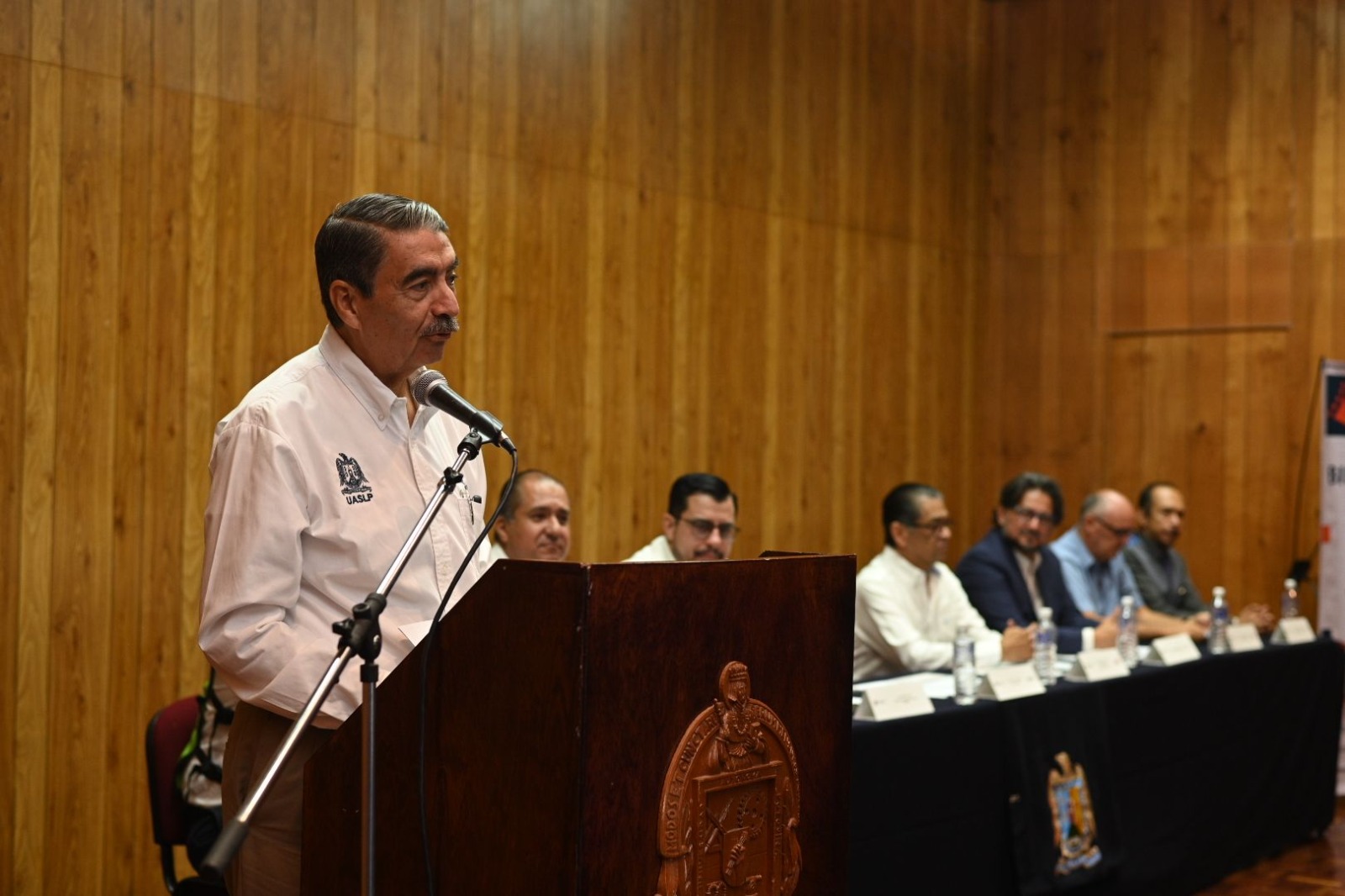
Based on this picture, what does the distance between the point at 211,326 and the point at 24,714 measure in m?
1.22

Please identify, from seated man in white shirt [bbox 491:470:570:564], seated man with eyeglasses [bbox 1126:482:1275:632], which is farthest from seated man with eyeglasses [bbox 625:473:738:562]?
seated man with eyeglasses [bbox 1126:482:1275:632]

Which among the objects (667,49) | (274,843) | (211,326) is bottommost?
(274,843)

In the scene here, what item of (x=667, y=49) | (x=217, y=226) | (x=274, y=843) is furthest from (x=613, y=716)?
(x=667, y=49)

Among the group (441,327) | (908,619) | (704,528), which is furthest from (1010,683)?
(441,327)

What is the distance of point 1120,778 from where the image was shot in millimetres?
4043

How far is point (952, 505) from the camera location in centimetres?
743

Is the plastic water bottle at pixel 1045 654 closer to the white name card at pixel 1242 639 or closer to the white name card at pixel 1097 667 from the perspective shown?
the white name card at pixel 1097 667

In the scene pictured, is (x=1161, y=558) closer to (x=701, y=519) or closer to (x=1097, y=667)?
(x=1097, y=667)

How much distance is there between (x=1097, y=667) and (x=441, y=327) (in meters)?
2.80

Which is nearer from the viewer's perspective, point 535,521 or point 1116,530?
point 535,521

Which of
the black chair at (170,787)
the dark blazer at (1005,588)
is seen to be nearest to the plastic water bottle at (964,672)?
the dark blazer at (1005,588)

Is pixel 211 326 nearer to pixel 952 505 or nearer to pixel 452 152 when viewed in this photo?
pixel 452 152

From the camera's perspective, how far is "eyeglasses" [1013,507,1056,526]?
17.6 ft

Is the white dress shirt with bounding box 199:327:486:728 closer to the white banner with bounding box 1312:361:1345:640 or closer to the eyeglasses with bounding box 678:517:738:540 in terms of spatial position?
the eyeglasses with bounding box 678:517:738:540
